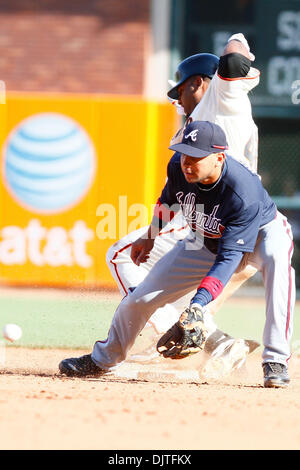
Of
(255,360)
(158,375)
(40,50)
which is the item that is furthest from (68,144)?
(158,375)

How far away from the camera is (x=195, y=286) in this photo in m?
4.98

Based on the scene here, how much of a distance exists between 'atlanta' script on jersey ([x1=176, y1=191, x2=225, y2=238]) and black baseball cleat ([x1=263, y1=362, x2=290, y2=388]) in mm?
770

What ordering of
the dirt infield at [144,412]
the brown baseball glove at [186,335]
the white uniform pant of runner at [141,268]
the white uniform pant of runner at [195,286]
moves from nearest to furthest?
1. the dirt infield at [144,412]
2. the brown baseball glove at [186,335]
3. the white uniform pant of runner at [195,286]
4. the white uniform pant of runner at [141,268]

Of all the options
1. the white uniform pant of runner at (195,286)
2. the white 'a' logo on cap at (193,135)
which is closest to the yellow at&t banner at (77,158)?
the white uniform pant of runner at (195,286)

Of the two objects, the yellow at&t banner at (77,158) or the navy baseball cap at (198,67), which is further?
the yellow at&t banner at (77,158)

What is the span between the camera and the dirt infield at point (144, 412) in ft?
10.8

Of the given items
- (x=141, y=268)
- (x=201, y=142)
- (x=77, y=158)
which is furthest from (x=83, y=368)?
(x=77, y=158)

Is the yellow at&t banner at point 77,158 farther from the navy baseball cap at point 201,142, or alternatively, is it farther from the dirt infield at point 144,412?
the navy baseball cap at point 201,142

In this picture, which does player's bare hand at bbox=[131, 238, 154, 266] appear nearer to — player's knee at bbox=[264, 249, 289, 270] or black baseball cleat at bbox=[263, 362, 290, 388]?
player's knee at bbox=[264, 249, 289, 270]

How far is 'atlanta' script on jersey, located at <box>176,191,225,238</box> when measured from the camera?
4.59 m

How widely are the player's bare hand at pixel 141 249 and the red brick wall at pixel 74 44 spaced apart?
23.9 feet

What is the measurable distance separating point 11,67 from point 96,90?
4.22 feet
